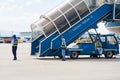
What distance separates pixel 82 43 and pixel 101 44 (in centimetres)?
169

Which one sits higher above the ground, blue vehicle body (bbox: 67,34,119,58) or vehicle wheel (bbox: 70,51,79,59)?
blue vehicle body (bbox: 67,34,119,58)

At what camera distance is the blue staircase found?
22.1 metres

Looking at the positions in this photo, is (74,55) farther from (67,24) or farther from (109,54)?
(109,54)

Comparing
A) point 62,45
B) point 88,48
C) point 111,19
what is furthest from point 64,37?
point 111,19

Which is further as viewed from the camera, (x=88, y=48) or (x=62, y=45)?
(x=88, y=48)

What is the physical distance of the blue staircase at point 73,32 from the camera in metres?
22.1

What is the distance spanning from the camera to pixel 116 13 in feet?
78.9

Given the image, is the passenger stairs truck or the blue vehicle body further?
the blue vehicle body

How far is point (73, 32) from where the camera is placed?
2270cm

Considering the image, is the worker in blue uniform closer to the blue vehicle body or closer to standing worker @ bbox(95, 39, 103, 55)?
standing worker @ bbox(95, 39, 103, 55)

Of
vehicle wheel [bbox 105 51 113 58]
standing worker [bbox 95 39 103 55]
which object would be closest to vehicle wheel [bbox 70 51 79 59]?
standing worker [bbox 95 39 103 55]

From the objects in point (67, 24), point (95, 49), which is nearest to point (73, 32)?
point (67, 24)

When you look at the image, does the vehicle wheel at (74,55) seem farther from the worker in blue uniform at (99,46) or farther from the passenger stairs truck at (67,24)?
the worker in blue uniform at (99,46)

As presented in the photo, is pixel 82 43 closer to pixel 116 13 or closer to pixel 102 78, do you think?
pixel 116 13
